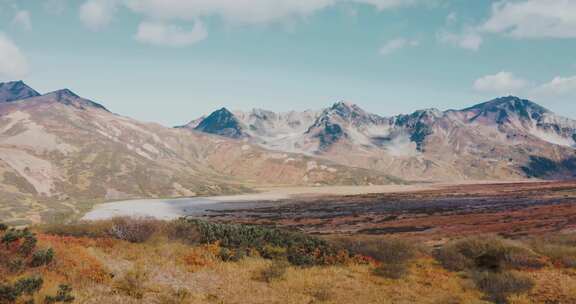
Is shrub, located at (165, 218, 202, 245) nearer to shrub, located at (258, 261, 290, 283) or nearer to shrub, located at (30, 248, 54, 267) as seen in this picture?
shrub, located at (258, 261, 290, 283)

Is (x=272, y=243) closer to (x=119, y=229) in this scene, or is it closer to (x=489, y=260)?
Answer: (x=119, y=229)

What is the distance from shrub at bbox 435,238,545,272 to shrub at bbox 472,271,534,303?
261cm

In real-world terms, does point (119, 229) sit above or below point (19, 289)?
above

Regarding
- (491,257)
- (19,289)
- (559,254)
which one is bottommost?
(559,254)

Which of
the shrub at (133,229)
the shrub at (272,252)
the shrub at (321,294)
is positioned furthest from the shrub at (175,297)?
the shrub at (133,229)

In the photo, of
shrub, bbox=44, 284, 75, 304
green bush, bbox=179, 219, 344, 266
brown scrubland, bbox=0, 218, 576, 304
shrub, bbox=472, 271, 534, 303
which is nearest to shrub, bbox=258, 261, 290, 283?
brown scrubland, bbox=0, 218, 576, 304

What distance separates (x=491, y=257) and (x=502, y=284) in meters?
4.65

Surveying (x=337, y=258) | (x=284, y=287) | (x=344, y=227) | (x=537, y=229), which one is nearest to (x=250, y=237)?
(x=337, y=258)

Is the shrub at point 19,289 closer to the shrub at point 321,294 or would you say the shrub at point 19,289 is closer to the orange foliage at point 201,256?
the orange foliage at point 201,256

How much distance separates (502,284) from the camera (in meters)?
18.3

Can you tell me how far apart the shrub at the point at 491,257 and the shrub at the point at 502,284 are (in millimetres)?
2608

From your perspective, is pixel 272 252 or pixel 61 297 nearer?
pixel 61 297

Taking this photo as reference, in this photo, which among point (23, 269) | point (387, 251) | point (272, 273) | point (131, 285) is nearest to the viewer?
point (23, 269)

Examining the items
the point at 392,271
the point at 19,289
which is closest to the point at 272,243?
the point at 392,271
